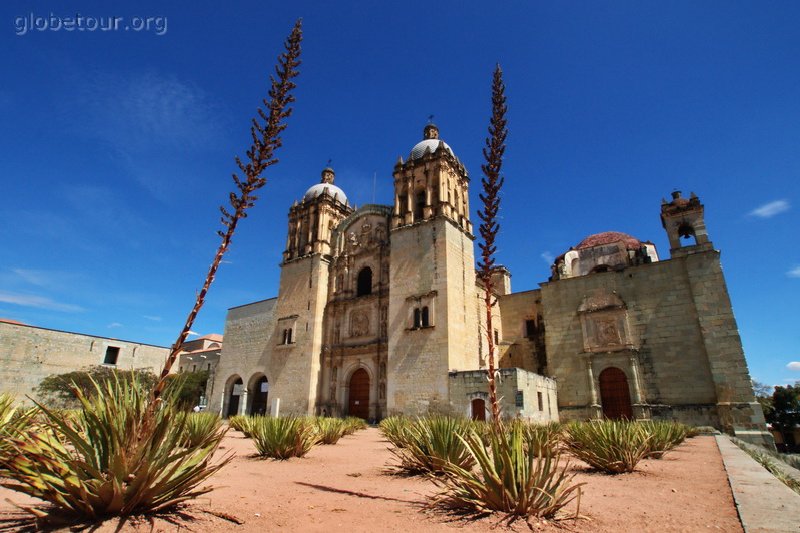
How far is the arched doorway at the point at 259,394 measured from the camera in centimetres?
2305

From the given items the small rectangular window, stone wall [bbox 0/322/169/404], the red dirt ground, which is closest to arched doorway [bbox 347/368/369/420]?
the red dirt ground

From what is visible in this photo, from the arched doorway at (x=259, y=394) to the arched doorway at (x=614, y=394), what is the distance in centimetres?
1719

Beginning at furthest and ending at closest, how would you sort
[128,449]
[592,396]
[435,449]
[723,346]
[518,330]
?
[518,330] → [592,396] → [723,346] → [435,449] → [128,449]

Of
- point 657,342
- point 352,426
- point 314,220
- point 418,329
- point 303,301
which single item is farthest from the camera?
point 314,220

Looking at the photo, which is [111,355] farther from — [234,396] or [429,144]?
[429,144]

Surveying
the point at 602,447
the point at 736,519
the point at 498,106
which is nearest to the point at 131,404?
the point at 498,106

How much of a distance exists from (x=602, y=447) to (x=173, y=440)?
5.62 meters

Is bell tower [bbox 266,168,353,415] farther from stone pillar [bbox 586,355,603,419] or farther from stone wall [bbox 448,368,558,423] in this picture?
stone pillar [bbox 586,355,603,419]

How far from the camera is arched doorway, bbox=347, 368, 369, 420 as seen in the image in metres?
19.2

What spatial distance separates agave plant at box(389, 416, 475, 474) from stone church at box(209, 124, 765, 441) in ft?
30.2

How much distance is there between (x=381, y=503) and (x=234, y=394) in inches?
923

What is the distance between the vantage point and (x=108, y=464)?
294 cm

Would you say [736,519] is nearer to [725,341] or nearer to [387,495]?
[387,495]

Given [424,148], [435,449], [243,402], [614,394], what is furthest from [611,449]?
[243,402]
